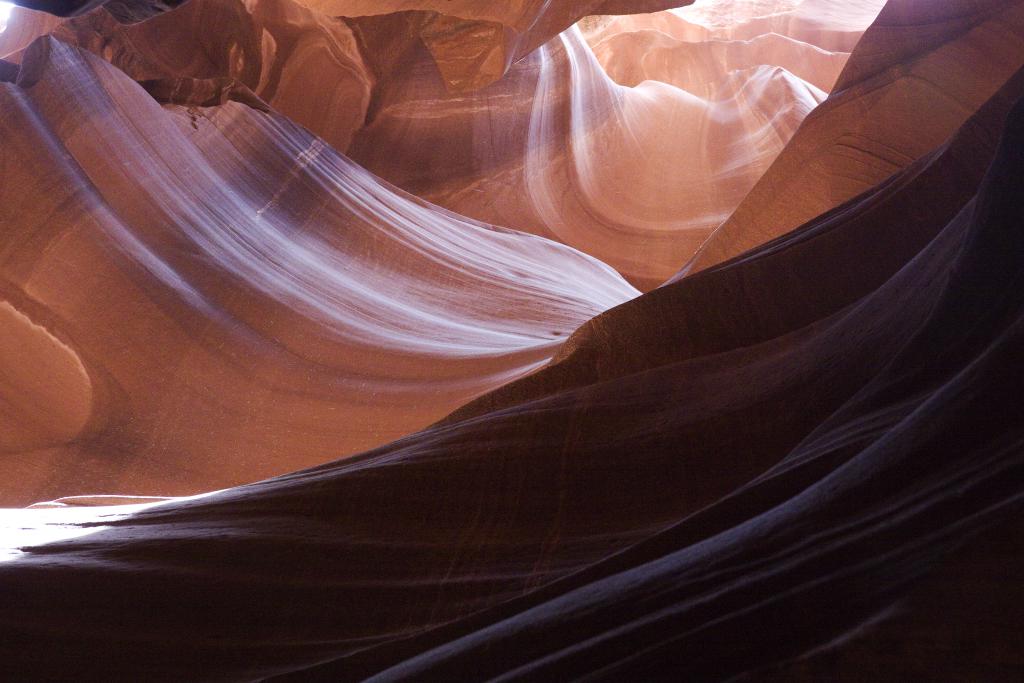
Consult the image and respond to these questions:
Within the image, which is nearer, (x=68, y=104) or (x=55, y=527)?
(x=55, y=527)

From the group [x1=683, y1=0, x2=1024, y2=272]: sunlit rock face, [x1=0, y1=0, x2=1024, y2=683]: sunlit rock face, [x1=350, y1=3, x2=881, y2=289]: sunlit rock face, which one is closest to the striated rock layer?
[x1=0, y1=0, x2=1024, y2=683]: sunlit rock face

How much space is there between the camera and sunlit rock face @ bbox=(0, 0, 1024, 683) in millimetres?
809

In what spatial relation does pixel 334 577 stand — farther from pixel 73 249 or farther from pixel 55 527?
pixel 73 249

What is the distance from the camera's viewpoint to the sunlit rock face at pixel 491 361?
81 cm

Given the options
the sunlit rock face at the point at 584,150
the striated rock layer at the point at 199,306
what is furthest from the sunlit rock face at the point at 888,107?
the sunlit rock face at the point at 584,150

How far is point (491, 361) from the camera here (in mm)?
3658

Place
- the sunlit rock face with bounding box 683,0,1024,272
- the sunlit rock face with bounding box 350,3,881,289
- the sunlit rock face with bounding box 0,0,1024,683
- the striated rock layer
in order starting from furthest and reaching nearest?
the sunlit rock face with bounding box 350,3,881,289 < the striated rock layer < the sunlit rock face with bounding box 683,0,1024,272 < the sunlit rock face with bounding box 0,0,1024,683

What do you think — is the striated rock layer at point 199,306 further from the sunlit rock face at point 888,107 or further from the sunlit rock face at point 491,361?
the sunlit rock face at point 888,107

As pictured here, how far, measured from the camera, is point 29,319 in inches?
130

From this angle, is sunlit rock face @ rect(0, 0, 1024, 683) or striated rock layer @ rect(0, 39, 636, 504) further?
striated rock layer @ rect(0, 39, 636, 504)

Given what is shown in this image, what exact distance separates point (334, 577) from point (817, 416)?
0.81m

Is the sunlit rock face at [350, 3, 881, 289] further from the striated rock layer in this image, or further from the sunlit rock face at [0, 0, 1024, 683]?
the striated rock layer

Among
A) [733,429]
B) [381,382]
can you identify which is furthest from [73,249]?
[733,429]

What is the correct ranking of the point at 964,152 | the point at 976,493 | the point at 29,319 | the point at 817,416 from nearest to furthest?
the point at 976,493
the point at 817,416
the point at 964,152
the point at 29,319
